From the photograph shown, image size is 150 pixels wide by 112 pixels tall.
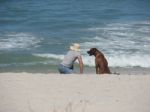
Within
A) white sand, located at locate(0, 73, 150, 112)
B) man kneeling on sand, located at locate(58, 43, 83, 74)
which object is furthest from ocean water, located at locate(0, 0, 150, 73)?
white sand, located at locate(0, 73, 150, 112)

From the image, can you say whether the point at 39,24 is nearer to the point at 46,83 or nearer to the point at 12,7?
the point at 12,7

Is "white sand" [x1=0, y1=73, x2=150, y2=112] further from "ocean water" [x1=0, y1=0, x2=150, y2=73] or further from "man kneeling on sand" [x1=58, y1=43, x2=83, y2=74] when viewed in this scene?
"ocean water" [x1=0, y1=0, x2=150, y2=73]

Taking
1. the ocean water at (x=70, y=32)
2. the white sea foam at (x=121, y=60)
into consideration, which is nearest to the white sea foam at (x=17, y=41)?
the ocean water at (x=70, y=32)

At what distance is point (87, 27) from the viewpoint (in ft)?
84.0

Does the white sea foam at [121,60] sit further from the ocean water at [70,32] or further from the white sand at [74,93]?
the white sand at [74,93]

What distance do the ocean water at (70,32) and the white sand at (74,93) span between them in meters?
5.73

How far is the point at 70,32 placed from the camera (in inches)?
953

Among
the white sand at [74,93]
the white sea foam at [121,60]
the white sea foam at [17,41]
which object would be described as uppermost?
the white sand at [74,93]

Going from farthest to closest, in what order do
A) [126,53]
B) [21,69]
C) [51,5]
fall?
[51,5] < [126,53] < [21,69]

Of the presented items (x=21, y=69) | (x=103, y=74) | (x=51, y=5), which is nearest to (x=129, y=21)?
(x=51, y=5)

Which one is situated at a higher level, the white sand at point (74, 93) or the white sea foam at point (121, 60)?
the white sand at point (74, 93)

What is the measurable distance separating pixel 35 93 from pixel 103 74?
2.62 metres

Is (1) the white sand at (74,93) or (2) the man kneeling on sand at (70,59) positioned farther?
(2) the man kneeling on sand at (70,59)

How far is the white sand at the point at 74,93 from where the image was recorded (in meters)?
8.95
